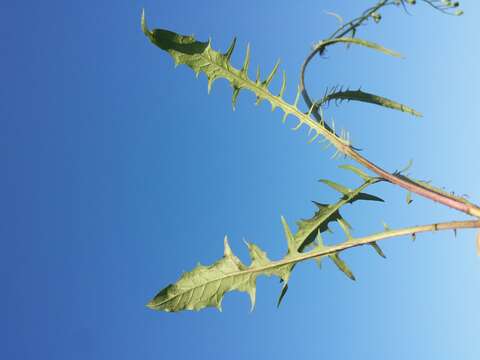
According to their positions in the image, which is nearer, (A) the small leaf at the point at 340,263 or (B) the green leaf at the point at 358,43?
(B) the green leaf at the point at 358,43

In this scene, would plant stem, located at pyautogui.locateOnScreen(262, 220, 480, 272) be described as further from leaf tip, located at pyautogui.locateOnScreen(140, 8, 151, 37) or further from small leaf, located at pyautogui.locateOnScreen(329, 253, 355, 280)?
leaf tip, located at pyautogui.locateOnScreen(140, 8, 151, 37)

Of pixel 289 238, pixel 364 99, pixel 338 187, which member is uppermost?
pixel 364 99

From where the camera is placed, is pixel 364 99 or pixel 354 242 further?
pixel 364 99

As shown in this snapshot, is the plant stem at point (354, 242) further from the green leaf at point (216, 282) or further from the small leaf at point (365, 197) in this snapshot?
the small leaf at point (365, 197)

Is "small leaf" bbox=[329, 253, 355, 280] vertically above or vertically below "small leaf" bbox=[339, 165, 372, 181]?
below

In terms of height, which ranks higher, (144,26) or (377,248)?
(144,26)

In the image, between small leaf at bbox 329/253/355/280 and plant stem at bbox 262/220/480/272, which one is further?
small leaf at bbox 329/253/355/280

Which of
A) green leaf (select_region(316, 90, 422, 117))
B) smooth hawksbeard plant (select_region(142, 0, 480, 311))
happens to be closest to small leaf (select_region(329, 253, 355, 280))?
smooth hawksbeard plant (select_region(142, 0, 480, 311))

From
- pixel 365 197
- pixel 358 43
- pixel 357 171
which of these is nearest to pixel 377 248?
pixel 365 197

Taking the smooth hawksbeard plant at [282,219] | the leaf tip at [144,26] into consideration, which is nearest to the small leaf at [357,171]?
the smooth hawksbeard plant at [282,219]

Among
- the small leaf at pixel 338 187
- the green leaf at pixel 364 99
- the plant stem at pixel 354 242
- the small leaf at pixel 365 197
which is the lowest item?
the plant stem at pixel 354 242

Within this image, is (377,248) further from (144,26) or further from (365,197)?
(144,26)

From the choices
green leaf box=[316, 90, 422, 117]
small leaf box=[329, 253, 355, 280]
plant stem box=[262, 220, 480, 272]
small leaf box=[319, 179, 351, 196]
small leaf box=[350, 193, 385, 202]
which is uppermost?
green leaf box=[316, 90, 422, 117]

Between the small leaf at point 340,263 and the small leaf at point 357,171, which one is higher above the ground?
the small leaf at point 357,171
